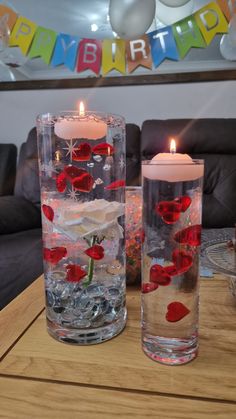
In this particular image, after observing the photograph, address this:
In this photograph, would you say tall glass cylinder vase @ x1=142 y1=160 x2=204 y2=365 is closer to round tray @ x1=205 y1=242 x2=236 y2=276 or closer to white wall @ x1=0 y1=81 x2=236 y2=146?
round tray @ x1=205 y1=242 x2=236 y2=276

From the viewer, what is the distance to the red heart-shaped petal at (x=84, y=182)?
0.40m

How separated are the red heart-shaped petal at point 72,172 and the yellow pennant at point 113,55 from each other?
161 centimetres

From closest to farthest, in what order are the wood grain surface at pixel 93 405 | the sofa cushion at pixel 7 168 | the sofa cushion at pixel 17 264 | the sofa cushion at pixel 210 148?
the wood grain surface at pixel 93 405
the sofa cushion at pixel 17 264
the sofa cushion at pixel 210 148
the sofa cushion at pixel 7 168

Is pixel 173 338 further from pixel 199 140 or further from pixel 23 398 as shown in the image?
pixel 199 140

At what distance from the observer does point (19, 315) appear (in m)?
0.47

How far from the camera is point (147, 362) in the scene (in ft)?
1.20

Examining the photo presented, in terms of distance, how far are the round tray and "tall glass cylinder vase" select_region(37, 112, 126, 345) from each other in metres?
0.15

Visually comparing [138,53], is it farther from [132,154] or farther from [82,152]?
[82,152]

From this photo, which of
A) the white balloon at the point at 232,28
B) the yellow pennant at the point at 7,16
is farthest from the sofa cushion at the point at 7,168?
the white balloon at the point at 232,28

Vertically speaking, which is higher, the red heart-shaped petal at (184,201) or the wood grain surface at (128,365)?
the red heart-shaped petal at (184,201)

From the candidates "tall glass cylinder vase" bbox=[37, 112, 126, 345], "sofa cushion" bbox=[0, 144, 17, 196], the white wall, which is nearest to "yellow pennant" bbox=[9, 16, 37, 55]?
the white wall

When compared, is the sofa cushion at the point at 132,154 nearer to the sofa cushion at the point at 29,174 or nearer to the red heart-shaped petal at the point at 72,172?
the sofa cushion at the point at 29,174

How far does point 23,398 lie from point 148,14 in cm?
193

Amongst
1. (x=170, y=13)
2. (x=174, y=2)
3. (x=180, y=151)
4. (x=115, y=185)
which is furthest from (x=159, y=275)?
(x=170, y=13)
